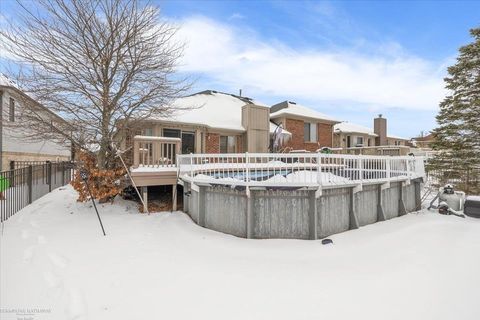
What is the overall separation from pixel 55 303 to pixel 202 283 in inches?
82.5

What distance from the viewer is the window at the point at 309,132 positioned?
64.6ft

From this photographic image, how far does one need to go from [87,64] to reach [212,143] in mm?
7602

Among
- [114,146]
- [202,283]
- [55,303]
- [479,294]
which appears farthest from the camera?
[114,146]

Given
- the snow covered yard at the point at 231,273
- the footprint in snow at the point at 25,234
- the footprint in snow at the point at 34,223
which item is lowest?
the snow covered yard at the point at 231,273

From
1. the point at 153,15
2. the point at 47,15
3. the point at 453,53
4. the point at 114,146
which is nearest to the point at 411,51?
the point at 453,53

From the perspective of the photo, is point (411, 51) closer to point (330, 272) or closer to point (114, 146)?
point (330, 272)

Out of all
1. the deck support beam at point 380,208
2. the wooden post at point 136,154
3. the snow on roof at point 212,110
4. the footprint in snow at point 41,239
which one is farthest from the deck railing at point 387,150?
the footprint in snow at point 41,239

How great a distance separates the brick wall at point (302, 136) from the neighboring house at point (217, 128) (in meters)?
1.34

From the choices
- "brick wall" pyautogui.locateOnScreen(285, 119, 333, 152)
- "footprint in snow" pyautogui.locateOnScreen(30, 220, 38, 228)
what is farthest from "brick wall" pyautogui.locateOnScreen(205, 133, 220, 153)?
"footprint in snow" pyautogui.locateOnScreen(30, 220, 38, 228)

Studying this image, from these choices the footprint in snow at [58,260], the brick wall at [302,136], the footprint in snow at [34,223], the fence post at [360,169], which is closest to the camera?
the footprint in snow at [58,260]

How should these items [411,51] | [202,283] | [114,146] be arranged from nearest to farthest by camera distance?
[202,283]
[114,146]
[411,51]

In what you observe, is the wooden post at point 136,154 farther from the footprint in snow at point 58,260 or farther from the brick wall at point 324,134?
the brick wall at point 324,134

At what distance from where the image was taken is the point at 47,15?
871 cm

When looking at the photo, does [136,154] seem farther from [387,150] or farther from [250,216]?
Answer: [387,150]
